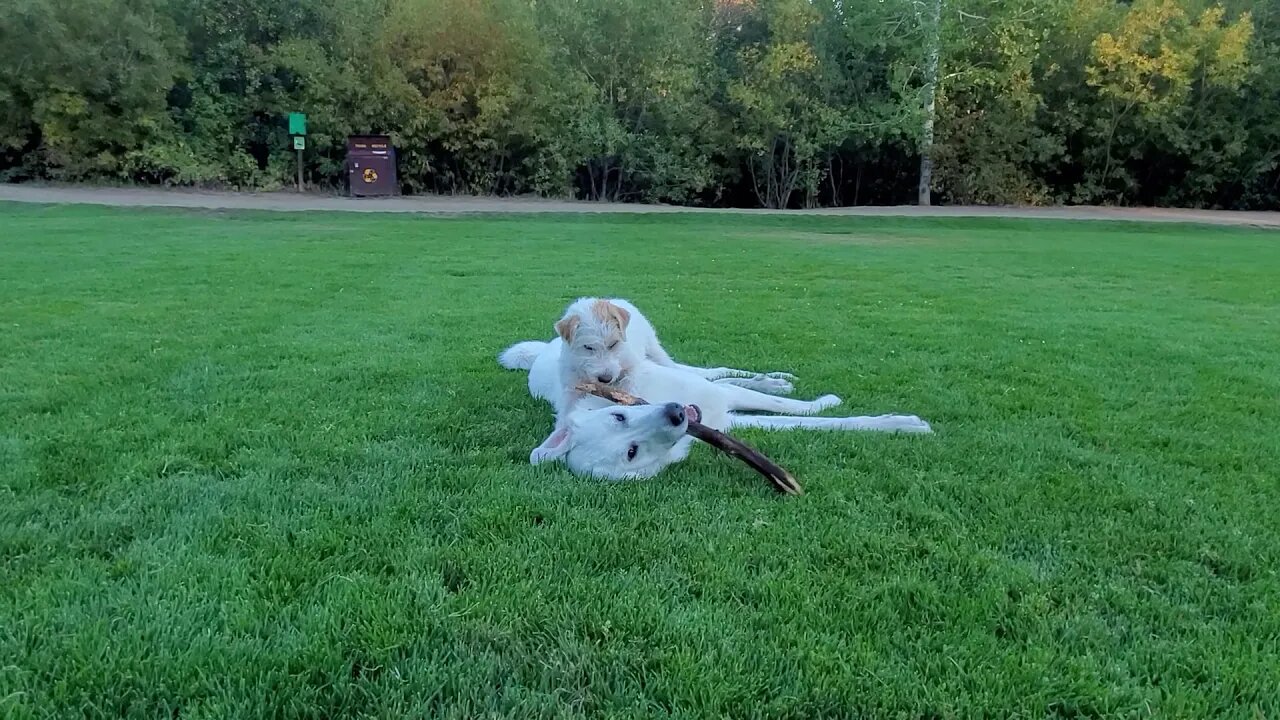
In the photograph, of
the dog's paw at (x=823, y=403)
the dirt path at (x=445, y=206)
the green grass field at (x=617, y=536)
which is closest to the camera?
the green grass field at (x=617, y=536)

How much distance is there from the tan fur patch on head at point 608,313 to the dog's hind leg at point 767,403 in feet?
1.61

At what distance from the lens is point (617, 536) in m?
2.49

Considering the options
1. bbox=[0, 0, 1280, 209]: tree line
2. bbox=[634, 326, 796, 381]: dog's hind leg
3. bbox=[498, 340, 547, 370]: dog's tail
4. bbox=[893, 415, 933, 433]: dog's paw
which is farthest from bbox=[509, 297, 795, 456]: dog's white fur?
bbox=[0, 0, 1280, 209]: tree line

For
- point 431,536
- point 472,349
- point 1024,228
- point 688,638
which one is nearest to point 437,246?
point 472,349

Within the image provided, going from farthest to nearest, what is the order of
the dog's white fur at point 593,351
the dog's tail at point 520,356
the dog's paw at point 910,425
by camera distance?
the dog's tail at point 520,356
the dog's white fur at point 593,351
the dog's paw at point 910,425

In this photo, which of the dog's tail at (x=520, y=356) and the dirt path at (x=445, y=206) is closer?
the dog's tail at (x=520, y=356)

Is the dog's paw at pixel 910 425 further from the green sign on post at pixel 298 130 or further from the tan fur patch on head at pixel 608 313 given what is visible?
the green sign on post at pixel 298 130

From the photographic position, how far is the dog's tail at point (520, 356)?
15.5 feet

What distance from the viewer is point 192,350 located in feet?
16.2

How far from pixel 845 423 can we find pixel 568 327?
1.19 meters

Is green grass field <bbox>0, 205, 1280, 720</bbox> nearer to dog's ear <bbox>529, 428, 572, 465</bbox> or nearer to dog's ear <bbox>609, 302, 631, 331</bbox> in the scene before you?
dog's ear <bbox>529, 428, 572, 465</bbox>

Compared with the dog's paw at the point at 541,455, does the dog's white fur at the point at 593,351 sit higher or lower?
higher

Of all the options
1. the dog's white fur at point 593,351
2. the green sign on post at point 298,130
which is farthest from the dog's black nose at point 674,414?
the green sign on post at point 298,130

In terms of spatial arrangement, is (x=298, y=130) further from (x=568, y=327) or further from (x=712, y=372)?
(x=568, y=327)
